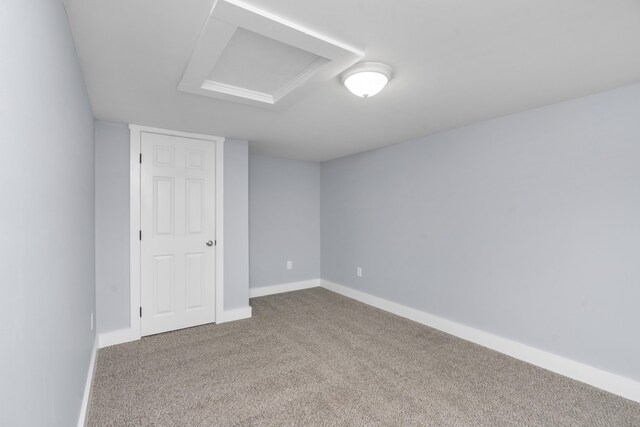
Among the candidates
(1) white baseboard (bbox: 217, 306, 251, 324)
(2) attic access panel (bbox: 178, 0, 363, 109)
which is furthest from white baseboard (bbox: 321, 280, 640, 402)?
(2) attic access panel (bbox: 178, 0, 363, 109)

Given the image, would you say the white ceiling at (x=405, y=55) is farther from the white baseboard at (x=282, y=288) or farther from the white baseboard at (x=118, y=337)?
the white baseboard at (x=282, y=288)

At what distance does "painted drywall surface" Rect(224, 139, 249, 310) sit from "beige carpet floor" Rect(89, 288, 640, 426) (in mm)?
491

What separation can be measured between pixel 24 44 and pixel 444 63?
195cm

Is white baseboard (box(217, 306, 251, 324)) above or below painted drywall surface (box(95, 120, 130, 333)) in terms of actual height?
below

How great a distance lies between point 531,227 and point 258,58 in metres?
2.61

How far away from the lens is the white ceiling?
137 cm

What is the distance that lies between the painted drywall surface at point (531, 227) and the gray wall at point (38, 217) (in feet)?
10.5

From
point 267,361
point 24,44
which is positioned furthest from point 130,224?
point 24,44

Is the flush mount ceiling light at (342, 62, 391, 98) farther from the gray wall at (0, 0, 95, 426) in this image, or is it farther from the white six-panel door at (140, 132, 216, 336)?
the white six-panel door at (140, 132, 216, 336)

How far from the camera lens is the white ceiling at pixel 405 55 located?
4.49ft

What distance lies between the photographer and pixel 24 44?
2.85 feet

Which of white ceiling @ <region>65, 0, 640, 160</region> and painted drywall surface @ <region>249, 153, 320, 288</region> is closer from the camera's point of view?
white ceiling @ <region>65, 0, 640, 160</region>

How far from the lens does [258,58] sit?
6.06 feet

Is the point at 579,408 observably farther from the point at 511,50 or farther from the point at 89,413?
the point at 89,413
